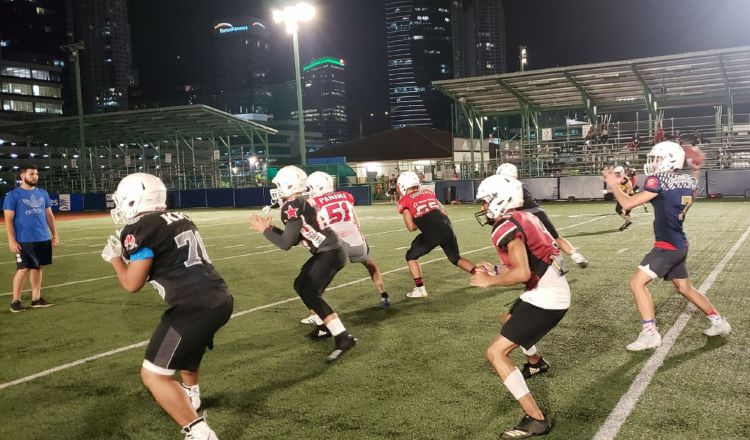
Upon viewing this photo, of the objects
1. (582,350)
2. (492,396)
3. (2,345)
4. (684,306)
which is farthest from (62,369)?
(684,306)

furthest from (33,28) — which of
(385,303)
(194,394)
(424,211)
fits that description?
(194,394)

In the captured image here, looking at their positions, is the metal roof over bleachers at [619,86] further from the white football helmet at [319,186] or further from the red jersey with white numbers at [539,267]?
the red jersey with white numbers at [539,267]

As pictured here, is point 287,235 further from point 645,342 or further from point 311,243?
point 645,342

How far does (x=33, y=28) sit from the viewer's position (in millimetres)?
126812

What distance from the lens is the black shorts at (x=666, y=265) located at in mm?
6027

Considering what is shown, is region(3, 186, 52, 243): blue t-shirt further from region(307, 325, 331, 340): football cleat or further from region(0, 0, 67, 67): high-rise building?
region(0, 0, 67, 67): high-rise building

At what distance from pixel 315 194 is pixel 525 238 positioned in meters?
3.45

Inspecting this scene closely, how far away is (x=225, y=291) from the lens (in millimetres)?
4000

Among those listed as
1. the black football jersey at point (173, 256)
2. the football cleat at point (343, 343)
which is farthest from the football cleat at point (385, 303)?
the black football jersey at point (173, 256)

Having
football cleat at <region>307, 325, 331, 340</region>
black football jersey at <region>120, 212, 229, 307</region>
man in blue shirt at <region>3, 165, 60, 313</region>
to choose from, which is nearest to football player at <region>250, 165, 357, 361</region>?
football cleat at <region>307, 325, 331, 340</region>

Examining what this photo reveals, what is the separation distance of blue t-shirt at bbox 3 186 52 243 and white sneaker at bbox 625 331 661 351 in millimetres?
8038

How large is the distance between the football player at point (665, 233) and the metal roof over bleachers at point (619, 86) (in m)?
26.5

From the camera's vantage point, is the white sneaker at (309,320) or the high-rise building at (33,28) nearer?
the white sneaker at (309,320)

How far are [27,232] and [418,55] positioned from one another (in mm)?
196520
